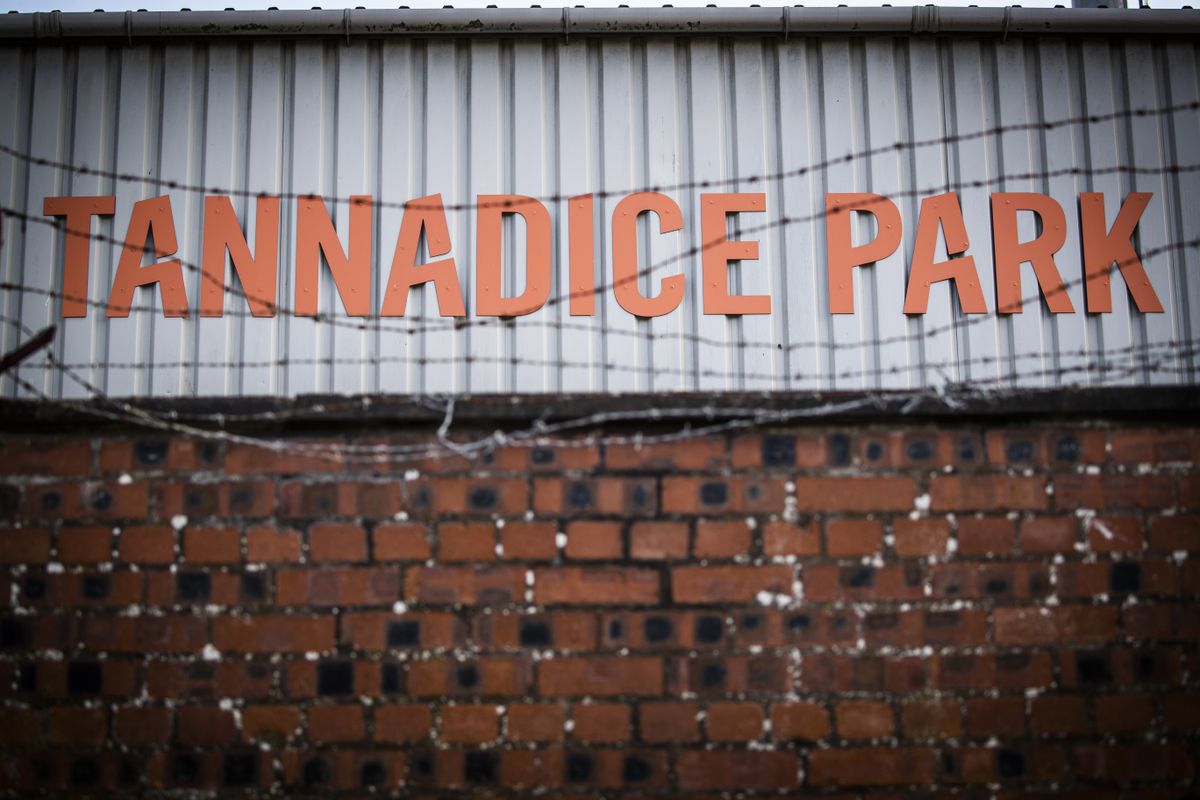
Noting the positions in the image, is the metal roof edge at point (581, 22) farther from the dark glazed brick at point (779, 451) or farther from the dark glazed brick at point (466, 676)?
the dark glazed brick at point (466, 676)

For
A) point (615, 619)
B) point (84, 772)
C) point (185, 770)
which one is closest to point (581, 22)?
point (615, 619)

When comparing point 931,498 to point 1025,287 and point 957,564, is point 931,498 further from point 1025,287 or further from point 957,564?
point 1025,287

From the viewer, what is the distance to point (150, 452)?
2842 mm

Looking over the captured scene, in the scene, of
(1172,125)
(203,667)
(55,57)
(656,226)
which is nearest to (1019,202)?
(1172,125)

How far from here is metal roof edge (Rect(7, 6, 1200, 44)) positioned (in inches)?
158

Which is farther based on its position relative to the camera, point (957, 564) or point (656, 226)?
point (656, 226)

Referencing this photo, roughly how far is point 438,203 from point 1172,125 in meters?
3.33

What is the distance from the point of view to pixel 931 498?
282 cm

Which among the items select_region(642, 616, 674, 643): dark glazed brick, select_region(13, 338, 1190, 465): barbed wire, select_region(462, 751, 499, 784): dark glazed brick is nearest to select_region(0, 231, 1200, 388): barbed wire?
select_region(13, 338, 1190, 465): barbed wire

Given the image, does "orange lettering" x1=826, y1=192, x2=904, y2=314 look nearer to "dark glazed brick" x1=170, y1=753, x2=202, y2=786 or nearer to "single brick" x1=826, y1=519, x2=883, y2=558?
Result: "single brick" x1=826, y1=519, x2=883, y2=558

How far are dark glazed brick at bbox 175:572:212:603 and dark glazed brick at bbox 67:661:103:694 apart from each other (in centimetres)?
34

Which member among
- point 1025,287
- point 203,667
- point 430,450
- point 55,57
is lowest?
point 203,667

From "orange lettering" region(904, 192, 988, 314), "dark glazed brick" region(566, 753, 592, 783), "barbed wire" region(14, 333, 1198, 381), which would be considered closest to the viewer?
"dark glazed brick" region(566, 753, 592, 783)

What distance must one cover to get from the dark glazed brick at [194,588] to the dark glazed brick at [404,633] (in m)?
0.57
